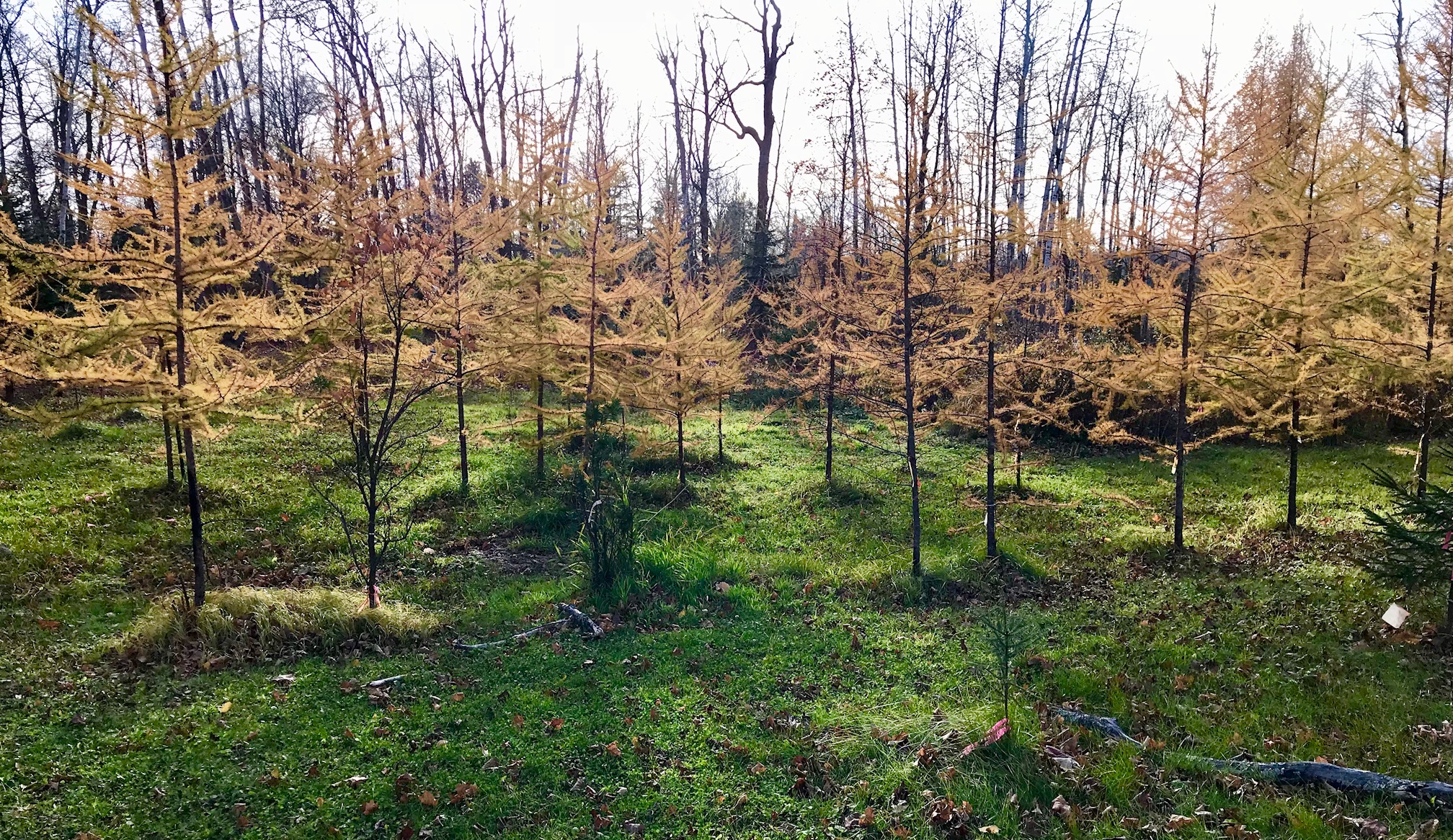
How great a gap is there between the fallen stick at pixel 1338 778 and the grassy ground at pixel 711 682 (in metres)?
0.11

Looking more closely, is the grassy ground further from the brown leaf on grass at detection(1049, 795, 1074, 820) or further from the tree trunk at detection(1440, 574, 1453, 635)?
the tree trunk at detection(1440, 574, 1453, 635)

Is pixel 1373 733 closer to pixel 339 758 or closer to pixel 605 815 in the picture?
pixel 605 815

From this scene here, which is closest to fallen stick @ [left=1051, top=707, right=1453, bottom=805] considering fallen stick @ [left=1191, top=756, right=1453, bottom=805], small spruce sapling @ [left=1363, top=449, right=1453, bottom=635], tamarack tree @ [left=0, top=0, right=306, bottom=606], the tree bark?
fallen stick @ [left=1191, top=756, right=1453, bottom=805]

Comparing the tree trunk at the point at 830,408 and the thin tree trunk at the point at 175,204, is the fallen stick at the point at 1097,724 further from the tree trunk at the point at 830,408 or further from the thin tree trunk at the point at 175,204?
the tree trunk at the point at 830,408

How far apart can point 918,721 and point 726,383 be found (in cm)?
814

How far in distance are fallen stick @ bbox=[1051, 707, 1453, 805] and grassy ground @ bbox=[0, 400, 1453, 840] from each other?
11 centimetres

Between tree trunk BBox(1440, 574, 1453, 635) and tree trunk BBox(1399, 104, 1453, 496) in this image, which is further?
tree trunk BBox(1399, 104, 1453, 496)

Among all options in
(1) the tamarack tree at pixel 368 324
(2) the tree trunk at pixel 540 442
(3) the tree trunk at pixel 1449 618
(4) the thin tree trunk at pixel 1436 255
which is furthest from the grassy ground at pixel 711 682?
(4) the thin tree trunk at pixel 1436 255

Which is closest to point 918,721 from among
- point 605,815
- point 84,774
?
point 605,815

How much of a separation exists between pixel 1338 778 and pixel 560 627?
5846 mm

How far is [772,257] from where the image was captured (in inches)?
840

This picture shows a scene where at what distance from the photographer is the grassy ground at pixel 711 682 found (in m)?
4.20

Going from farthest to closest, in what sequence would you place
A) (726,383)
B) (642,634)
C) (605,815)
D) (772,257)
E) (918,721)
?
(772,257)
(726,383)
(642,634)
(918,721)
(605,815)

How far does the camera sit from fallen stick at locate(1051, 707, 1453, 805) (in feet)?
13.1
